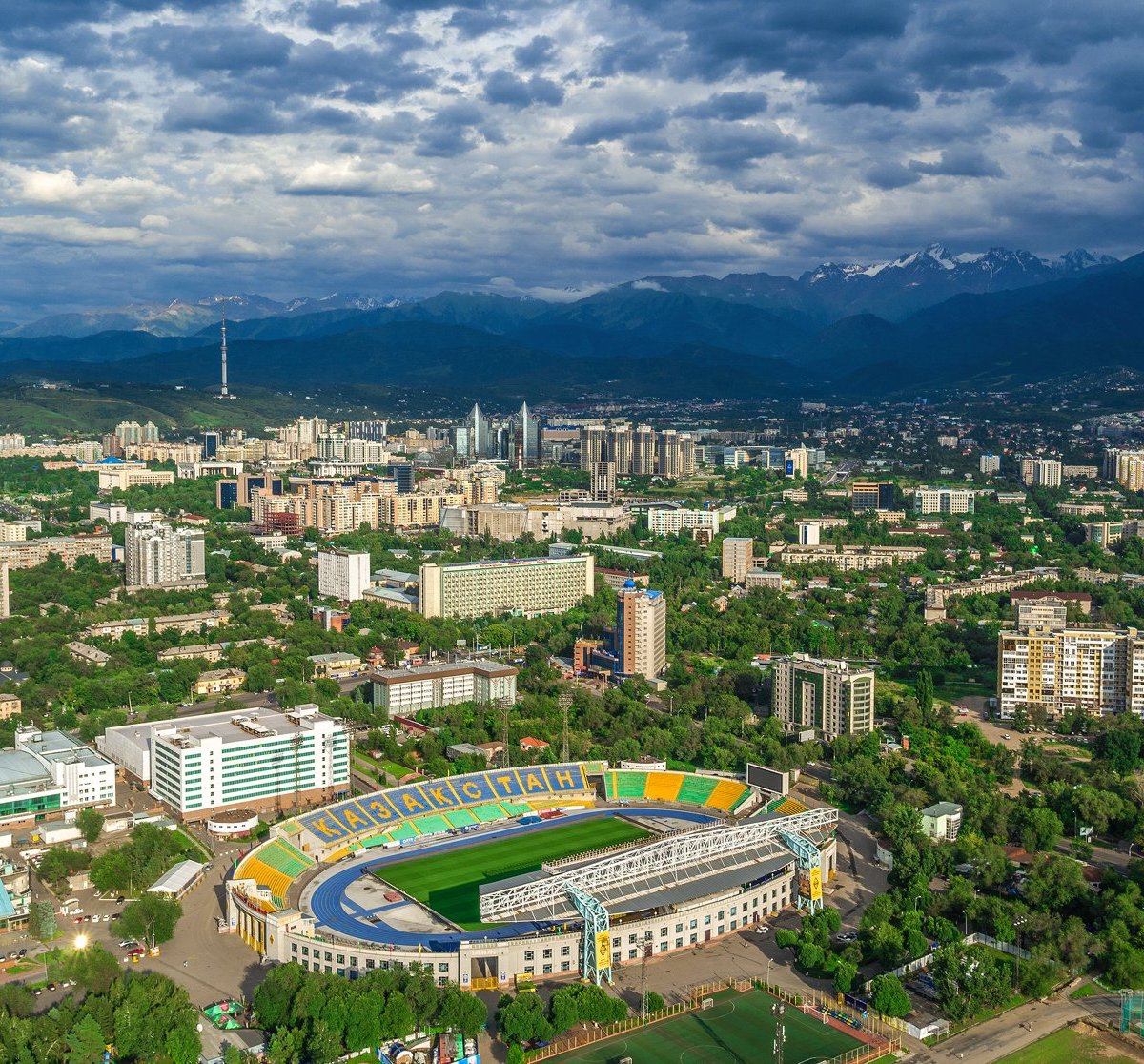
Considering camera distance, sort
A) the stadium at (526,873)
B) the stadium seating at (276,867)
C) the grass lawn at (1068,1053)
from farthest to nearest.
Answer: the stadium seating at (276,867) → the stadium at (526,873) → the grass lawn at (1068,1053)

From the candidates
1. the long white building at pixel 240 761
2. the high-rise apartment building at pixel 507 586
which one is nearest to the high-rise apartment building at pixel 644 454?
the high-rise apartment building at pixel 507 586

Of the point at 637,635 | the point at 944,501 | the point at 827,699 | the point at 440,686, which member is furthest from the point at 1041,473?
the point at 440,686

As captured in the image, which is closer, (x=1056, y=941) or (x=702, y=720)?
(x=1056, y=941)

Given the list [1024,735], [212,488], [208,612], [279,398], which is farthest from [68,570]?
[279,398]

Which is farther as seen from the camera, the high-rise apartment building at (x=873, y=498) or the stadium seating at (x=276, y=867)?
the high-rise apartment building at (x=873, y=498)

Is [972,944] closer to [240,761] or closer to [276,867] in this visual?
[276,867]

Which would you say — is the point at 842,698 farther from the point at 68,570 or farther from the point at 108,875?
the point at 68,570

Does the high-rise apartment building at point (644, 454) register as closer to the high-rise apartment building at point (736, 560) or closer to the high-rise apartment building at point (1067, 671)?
the high-rise apartment building at point (736, 560)
